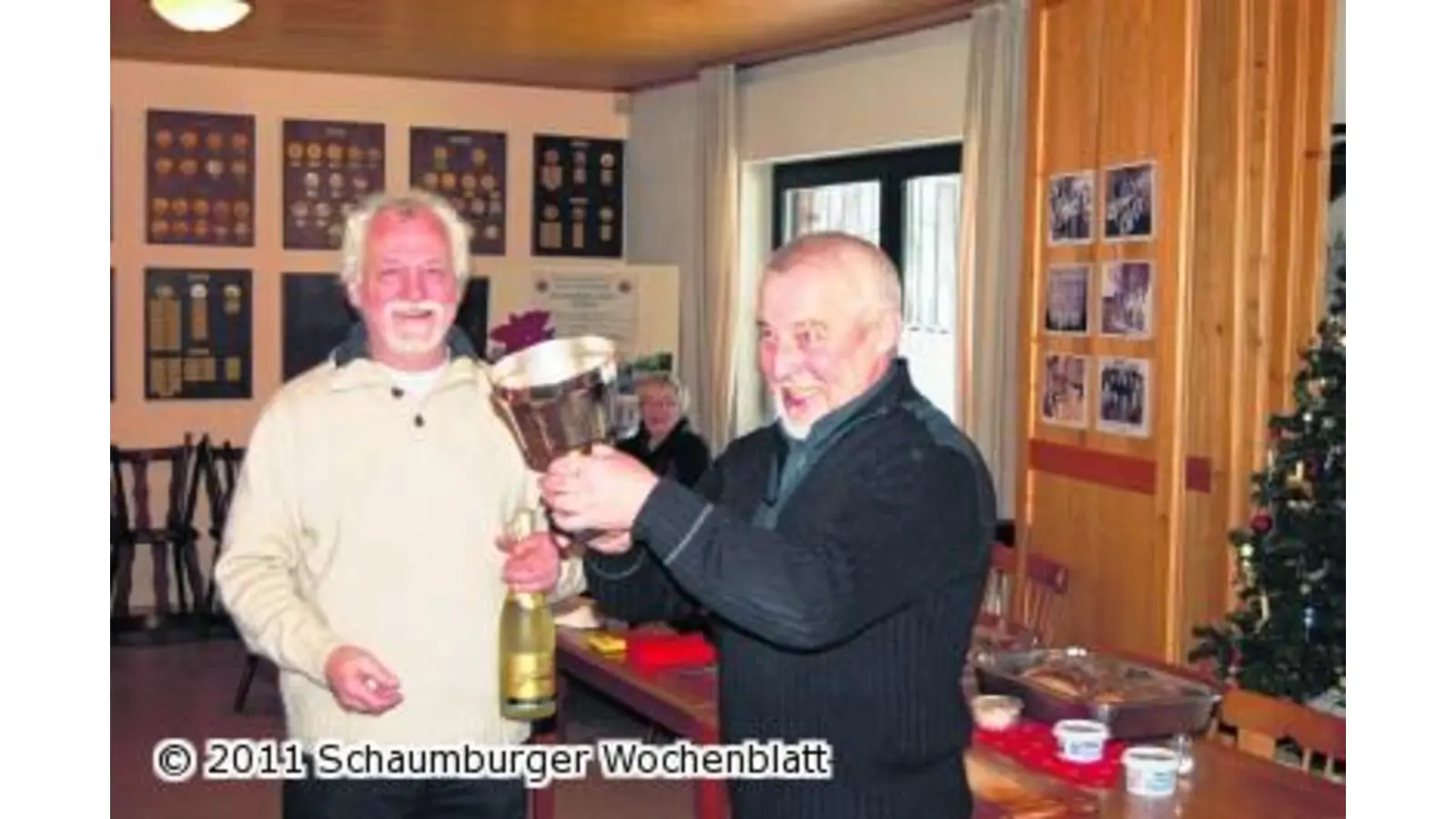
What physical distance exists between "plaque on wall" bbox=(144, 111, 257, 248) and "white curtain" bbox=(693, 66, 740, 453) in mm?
2236

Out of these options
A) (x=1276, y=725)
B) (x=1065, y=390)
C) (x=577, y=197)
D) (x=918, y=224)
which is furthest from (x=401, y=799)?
(x=577, y=197)

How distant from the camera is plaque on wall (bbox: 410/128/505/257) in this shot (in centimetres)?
839

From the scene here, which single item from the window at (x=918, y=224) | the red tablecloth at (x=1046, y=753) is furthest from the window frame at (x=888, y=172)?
the red tablecloth at (x=1046, y=753)

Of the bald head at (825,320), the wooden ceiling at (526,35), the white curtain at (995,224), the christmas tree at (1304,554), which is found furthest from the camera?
the wooden ceiling at (526,35)

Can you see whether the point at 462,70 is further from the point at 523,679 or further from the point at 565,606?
the point at 523,679

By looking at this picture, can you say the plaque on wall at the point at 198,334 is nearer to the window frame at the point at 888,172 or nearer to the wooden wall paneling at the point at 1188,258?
the window frame at the point at 888,172

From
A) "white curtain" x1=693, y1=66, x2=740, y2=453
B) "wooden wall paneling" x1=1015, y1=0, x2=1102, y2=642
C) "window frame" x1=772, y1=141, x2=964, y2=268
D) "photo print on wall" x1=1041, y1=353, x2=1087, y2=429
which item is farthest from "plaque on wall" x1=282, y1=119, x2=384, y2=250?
"photo print on wall" x1=1041, y1=353, x2=1087, y2=429

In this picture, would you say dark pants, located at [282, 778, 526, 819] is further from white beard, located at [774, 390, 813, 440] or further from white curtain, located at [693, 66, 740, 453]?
white curtain, located at [693, 66, 740, 453]

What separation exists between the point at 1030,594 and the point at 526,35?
3.60 meters

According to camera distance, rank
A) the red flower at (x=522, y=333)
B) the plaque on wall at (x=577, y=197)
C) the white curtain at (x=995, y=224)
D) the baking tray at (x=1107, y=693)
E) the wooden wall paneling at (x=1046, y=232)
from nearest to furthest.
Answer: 1. the red flower at (x=522, y=333)
2. the baking tray at (x=1107, y=693)
3. the wooden wall paneling at (x=1046, y=232)
4. the white curtain at (x=995, y=224)
5. the plaque on wall at (x=577, y=197)

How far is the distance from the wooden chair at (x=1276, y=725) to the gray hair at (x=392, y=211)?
148 centimetres

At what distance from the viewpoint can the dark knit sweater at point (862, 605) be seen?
168 cm

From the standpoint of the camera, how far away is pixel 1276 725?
2.71 metres
